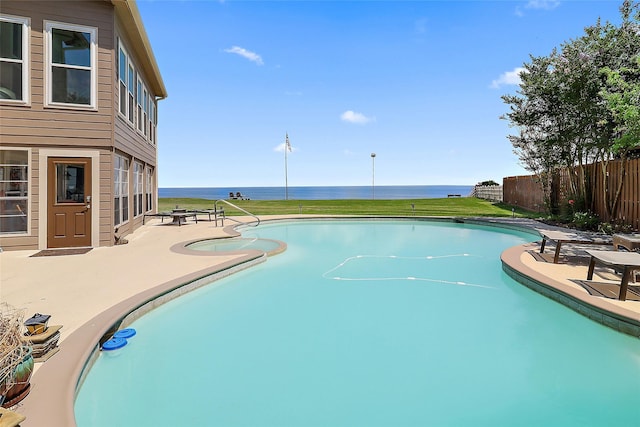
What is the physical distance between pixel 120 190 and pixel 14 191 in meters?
2.15

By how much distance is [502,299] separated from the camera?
554cm

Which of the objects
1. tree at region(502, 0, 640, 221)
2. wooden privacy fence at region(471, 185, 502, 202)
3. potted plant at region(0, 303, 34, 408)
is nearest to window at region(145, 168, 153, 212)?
potted plant at region(0, 303, 34, 408)

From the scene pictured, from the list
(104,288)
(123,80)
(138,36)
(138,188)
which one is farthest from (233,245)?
(138,36)

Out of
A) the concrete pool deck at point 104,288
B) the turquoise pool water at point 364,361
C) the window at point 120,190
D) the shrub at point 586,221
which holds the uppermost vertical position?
the window at point 120,190

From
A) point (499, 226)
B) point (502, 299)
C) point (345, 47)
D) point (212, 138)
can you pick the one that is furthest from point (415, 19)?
point (212, 138)

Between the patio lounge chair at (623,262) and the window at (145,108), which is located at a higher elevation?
the window at (145,108)

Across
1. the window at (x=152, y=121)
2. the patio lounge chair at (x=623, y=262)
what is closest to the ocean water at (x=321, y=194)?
the window at (x=152, y=121)

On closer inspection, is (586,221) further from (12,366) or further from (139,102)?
(139,102)

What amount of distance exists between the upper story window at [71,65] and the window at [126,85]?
881mm

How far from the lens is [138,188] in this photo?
40.4 feet

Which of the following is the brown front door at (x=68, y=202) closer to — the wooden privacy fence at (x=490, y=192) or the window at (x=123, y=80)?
the window at (x=123, y=80)

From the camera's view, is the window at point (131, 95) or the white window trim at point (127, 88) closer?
the white window trim at point (127, 88)

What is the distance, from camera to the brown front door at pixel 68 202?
25.2ft

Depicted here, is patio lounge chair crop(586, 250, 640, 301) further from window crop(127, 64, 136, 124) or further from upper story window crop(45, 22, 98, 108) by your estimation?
window crop(127, 64, 136, 124)
